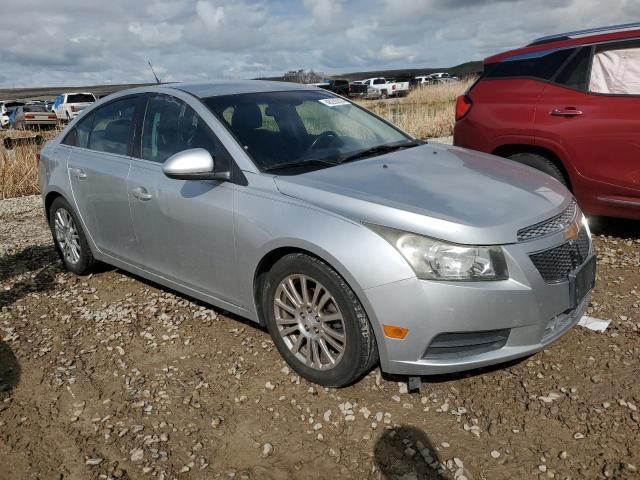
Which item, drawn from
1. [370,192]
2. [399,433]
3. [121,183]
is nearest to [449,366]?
[399,433]

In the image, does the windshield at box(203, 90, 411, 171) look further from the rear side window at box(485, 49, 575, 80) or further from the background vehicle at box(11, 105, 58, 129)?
the background vehicle at box(11, 105, 58, 129)

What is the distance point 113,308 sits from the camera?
448cm

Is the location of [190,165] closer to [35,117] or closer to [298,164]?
[298,164]

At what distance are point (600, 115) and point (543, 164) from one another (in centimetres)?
63

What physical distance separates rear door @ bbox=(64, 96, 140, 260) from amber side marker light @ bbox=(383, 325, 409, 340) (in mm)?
2279

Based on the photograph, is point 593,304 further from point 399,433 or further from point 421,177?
point 399,433

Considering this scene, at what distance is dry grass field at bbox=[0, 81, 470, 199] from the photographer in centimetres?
980

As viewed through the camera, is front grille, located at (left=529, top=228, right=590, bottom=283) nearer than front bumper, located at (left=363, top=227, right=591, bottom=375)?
No

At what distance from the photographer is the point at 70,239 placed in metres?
5.08

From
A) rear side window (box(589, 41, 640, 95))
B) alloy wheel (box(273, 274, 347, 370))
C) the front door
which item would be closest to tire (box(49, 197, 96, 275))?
the front door

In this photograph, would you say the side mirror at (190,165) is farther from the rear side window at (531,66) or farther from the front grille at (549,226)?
the rear side window at (531,66)

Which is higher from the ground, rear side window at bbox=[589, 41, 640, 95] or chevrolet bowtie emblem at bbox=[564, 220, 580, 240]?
rear side window at bbox=[589, 41, 640, 95]

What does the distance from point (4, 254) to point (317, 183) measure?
15.0 ft

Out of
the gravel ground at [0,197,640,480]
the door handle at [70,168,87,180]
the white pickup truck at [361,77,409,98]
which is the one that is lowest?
the white pickup truck at [361,77,409,98]
